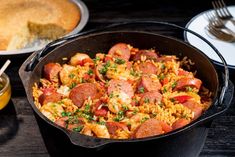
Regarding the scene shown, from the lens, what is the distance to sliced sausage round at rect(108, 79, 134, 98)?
1.48 meters

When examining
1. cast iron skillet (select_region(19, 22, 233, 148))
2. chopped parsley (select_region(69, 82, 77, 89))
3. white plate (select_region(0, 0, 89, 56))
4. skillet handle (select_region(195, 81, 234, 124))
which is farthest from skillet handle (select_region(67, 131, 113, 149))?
white plate (select_region(0, 0, 89, 56))

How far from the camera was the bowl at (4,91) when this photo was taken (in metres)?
1.68

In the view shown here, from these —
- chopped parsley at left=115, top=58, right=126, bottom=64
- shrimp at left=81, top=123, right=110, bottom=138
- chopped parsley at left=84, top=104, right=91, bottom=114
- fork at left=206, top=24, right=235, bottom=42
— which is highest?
fork at left=206, top=24, right=235, bottom=42

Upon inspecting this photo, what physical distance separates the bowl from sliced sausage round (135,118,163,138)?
2.13 ft

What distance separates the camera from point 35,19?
2.35 meters

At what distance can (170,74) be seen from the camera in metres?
1.57

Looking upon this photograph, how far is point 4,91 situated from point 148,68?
0.56 m

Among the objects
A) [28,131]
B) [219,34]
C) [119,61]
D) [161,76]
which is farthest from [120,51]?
[219,34]

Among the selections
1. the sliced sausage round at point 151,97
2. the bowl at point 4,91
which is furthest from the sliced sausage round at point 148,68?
the bowl at point 4,91

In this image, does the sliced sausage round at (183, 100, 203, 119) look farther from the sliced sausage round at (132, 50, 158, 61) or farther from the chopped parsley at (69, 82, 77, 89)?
the chopped parsley at (69, 82, 77, 89)

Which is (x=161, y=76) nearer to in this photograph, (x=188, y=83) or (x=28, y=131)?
(x=188, y=83)

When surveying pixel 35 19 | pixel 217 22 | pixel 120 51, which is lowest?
pixel 35 19

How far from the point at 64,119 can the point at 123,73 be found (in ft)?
1.00

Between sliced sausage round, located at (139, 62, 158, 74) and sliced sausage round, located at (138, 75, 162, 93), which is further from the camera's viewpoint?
sliced sausage round, located at (139, 62, 158, 74)
